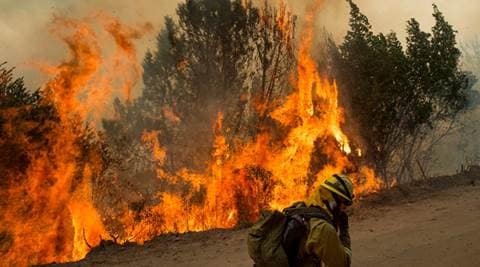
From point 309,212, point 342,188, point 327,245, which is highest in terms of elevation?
point 342,188

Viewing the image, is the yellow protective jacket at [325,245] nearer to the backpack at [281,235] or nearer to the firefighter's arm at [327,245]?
the firefighter's arm at [327,245]

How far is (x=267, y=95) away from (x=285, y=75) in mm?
1334

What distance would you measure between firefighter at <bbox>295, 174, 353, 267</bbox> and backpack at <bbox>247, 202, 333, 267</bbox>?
60mm

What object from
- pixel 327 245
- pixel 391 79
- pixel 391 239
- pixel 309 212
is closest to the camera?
pixel 327 245

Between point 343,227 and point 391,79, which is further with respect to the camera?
point 391,79

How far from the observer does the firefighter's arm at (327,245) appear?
3.16m

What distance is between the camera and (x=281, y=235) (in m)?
3.43

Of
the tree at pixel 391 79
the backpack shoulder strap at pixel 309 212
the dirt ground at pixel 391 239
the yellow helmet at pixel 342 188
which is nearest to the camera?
the backpack shoulder strap at pixel 309 212

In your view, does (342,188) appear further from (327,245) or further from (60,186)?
(60,186)

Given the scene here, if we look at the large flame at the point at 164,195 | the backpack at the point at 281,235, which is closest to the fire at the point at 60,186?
the large flame at the point at 164,195

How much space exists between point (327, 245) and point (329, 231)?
9cm

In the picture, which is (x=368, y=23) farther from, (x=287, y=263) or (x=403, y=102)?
(x=287, y=263)

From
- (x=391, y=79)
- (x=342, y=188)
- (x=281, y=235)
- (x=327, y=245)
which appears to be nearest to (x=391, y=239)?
(x=342, y=188)

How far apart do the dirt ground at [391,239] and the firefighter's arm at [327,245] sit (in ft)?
18.6
